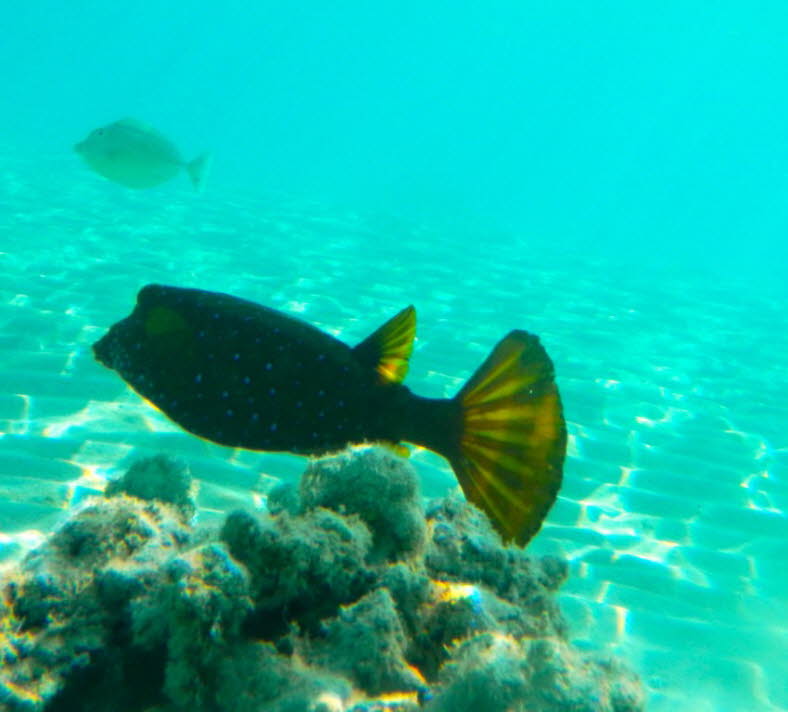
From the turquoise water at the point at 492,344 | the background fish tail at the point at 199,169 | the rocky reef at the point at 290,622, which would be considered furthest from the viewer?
the background fish tail at the point at 199,169

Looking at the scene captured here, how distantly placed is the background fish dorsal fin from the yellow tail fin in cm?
25

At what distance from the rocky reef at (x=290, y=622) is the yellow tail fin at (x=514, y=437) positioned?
0.22 meters

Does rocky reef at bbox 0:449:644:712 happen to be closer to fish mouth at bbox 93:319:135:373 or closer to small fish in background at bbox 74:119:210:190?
fish mouth at bbox 93:319:135:373

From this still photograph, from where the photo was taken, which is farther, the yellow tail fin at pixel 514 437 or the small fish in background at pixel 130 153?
the small fish in background at pixel 130 153

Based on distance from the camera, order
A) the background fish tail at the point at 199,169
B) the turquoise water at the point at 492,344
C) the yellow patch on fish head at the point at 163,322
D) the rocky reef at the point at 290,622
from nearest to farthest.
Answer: the rocky reef at the point at 290,622, the yellow patch on fish head at the point at 163,322, the turquoise water at the point at 492,344, the background fish tail at the point at 199,169

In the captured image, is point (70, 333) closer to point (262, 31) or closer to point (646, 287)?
point (646, 287)

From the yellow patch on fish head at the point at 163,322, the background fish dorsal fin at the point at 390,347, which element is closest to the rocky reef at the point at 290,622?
the background fish dorsal fin at the point at 390,347

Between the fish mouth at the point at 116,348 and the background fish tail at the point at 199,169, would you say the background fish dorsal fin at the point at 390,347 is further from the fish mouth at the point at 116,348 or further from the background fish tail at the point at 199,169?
the background fish tail at the point at 199,169

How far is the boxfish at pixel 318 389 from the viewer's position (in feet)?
6.06

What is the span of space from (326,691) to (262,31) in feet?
417

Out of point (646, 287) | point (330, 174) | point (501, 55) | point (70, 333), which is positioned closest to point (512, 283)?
point (646, 287)

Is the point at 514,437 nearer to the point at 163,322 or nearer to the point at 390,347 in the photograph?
the point at 390,347

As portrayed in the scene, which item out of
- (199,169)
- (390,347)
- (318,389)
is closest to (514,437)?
(390,347)

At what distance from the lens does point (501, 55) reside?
12250cm
